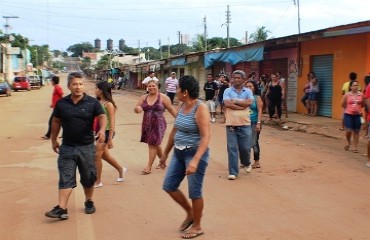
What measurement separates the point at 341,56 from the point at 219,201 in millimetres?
11326

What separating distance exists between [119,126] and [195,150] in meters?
10.7

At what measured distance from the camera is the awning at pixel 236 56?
66.1 feet

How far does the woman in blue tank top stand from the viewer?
464cm

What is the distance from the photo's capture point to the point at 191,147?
4.71 metres

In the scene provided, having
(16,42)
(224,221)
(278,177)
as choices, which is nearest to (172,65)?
(278,177)

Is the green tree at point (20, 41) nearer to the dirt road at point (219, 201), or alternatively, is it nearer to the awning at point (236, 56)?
the awning at point (236, 56)

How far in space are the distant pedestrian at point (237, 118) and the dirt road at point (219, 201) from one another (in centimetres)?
40

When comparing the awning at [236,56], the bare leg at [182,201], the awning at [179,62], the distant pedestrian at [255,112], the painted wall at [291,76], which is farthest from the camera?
the awning at [179,62]

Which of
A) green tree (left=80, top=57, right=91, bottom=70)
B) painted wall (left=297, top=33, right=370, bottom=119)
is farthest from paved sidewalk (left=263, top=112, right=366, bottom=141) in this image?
green tree (left=80, top=57, right=91, bottom=70)

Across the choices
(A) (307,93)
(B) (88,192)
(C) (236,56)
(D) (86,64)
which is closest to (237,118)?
(B) (88,192)

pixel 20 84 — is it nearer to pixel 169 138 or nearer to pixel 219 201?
pixel 219 201

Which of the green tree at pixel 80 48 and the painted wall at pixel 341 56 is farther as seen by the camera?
the green tree at pixel 80 48

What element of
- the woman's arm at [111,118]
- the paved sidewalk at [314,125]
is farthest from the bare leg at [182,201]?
the paved sidewalk at [314,125]

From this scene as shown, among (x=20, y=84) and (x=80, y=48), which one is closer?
(x=20, y=84)
